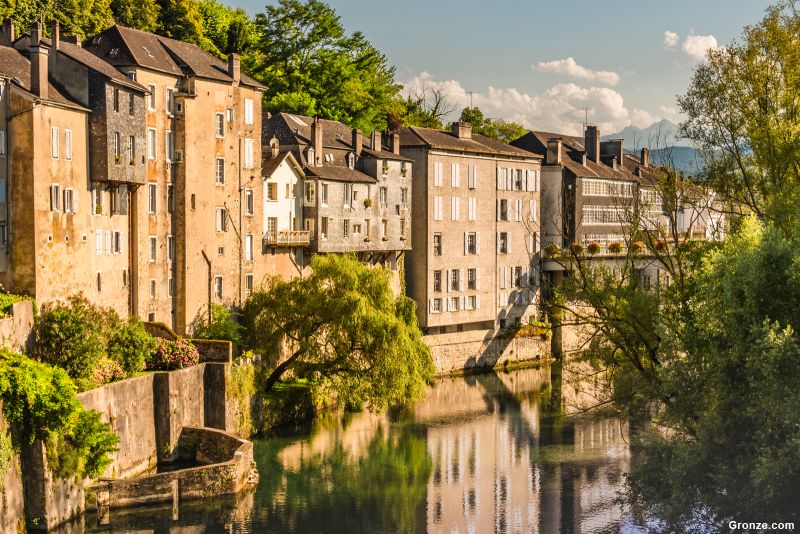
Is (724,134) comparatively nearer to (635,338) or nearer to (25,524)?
(635,338)

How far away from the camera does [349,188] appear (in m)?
68.0

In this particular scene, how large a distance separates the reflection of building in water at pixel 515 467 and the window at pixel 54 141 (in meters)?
18.9

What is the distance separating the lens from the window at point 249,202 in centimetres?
6034

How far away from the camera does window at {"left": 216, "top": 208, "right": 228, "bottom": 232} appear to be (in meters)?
58.2

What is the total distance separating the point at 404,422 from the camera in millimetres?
56344

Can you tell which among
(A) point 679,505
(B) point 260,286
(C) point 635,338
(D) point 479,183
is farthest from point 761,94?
(D) point 479,183

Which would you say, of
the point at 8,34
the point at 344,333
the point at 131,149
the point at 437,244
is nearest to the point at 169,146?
the point at 131,149

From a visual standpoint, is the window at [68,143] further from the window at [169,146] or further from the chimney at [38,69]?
the window at [169,146]

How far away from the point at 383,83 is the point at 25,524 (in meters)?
66.2

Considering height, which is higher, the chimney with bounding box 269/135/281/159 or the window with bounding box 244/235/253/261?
the chimney with bounding box 269/135/281/159

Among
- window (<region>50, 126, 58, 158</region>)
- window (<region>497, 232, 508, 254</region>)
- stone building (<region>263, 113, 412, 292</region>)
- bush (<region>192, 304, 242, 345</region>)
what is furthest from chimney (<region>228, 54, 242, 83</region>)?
window (<region>497, 232, 508, 254</region>)

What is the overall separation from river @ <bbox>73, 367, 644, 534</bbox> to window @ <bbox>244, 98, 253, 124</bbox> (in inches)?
610

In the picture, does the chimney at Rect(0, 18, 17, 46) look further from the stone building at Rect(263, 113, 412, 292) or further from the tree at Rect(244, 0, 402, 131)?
the tree at Rect(244, 0, 402, 131)

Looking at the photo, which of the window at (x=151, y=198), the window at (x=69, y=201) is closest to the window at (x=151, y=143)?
the window at (x=151, y=198)
